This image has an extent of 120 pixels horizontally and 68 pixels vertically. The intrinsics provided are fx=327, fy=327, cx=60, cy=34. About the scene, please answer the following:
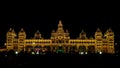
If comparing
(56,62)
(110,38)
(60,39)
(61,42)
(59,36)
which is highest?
(59,36)

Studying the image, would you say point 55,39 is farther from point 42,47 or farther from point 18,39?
point 18,39

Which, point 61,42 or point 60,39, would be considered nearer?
point 60,39

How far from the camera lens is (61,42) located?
91.9 meters

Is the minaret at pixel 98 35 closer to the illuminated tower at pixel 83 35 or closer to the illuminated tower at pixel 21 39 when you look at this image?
the illuminated tower at pixel 83 35

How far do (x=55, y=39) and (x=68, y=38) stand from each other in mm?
3717

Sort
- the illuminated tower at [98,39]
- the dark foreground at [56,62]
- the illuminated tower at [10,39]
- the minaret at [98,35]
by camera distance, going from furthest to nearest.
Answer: the minaret at [98,35]
the illuminated tower at [10,39]
the illuminated tower at [98,39]
the dark foreground at [56,62]

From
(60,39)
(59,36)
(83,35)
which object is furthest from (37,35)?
(83,35)

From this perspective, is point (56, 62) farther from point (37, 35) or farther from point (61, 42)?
point (61, 42)

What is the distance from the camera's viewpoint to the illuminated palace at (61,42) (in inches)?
3521

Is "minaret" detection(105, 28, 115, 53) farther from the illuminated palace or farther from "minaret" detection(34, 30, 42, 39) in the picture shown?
"minaret" detection(34, 30, 42, 39)

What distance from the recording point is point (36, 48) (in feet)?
284

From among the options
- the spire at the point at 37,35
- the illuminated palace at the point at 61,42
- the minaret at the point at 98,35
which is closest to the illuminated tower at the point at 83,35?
the illuminated palace at the point at 61,42

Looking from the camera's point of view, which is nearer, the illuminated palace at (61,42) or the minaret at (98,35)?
the illuminated palace at (61,42)

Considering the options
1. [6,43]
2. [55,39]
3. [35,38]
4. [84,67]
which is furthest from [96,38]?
[84,67]
